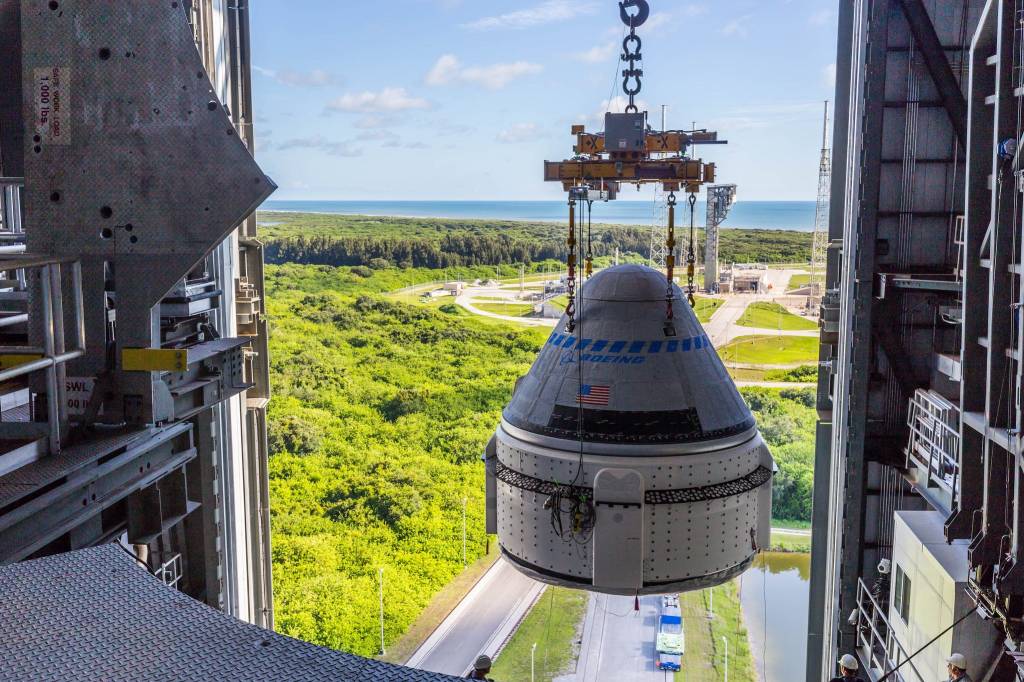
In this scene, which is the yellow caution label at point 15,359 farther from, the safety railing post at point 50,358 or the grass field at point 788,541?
the grass field at point 788,541

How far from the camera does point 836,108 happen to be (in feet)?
41.1

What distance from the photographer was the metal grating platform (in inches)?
139

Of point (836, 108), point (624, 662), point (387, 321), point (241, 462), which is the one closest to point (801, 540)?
point (624, 662)

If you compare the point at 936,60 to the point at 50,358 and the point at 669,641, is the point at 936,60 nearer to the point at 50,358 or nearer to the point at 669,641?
the point at 50,358

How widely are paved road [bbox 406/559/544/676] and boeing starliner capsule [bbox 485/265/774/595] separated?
40.1 feet

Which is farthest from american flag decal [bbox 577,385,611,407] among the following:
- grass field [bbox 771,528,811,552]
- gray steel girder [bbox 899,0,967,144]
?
grass field [bbox 771,528,811,552]

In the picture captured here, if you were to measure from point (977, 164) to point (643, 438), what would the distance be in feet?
14.5

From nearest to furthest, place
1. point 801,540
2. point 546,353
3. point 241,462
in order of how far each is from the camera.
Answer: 1. point 546,353
2. point 241,462
3. point 801,540

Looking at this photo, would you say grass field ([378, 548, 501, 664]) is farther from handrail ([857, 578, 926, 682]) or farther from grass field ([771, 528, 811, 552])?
handrail ([857, 578, 926, 682])

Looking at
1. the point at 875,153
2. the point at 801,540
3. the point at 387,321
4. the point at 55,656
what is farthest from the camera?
the point at 387,321

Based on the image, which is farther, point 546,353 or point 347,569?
point 347,569

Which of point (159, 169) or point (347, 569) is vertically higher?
point (159, 169)

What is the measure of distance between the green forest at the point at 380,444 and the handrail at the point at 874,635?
16.7 meters

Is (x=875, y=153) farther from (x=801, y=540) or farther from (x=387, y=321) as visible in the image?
(x=387, y=321)
